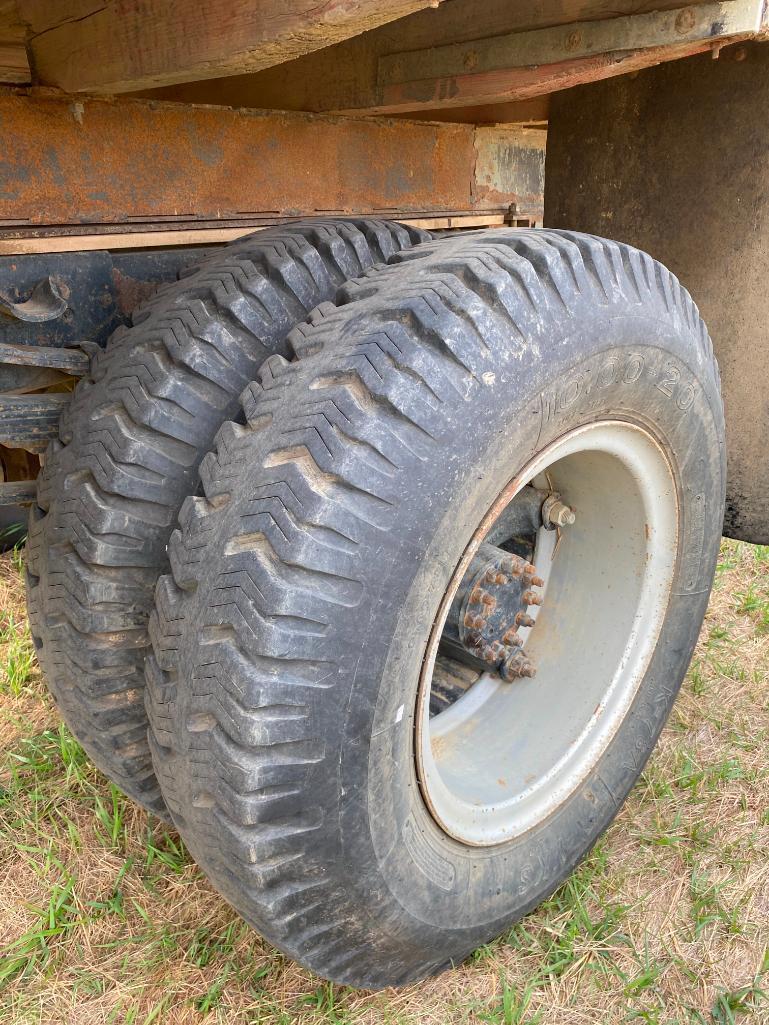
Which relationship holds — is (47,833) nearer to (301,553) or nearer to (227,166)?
(301,553)

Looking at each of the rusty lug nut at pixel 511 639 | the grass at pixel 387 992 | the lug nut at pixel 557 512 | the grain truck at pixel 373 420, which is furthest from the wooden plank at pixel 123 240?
the grass at pixel 387 992

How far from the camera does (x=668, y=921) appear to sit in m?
1.99

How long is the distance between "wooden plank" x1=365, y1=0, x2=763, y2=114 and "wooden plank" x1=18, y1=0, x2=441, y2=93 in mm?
645

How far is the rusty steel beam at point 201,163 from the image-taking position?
1622mm

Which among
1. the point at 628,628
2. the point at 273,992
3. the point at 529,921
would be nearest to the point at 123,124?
the point at 628,628

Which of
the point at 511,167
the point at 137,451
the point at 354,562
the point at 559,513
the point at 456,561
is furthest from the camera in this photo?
the point at 511,167

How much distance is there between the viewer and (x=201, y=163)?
186 cm

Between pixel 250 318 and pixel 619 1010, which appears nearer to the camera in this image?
pixel 250 318

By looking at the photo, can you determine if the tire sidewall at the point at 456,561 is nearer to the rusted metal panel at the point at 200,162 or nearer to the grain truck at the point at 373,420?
the grain truck at the point at 373,420

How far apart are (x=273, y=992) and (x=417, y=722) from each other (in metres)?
0.72

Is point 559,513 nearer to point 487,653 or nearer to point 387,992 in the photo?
point 487,653

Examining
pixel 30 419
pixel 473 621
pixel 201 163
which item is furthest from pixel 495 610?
pixel 201 163

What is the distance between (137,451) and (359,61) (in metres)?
1.03

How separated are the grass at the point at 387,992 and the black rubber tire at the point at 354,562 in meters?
0.29
